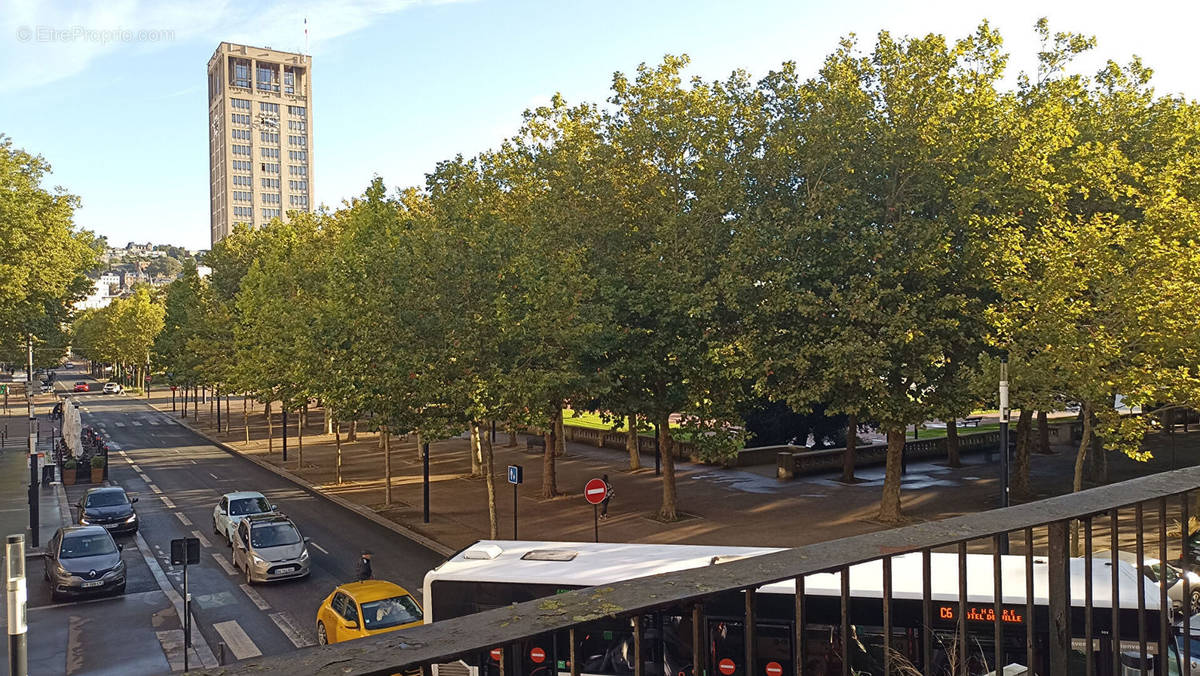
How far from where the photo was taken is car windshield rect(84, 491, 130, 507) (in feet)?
96.8

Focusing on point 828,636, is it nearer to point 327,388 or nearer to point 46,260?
point 327,388

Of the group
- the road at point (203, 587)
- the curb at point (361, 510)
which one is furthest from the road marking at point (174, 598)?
the curb at point (361, 510)

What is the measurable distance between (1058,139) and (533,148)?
64.2ft

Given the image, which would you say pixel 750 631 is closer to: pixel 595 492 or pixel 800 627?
pixel 800 627

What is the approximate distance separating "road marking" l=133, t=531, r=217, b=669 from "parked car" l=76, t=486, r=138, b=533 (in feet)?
1.79

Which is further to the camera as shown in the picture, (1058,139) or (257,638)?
(1058,139)

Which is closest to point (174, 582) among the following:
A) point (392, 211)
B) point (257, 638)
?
point (257, 638)

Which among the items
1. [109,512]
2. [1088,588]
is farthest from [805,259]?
[109,512]

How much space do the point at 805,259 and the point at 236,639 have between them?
56.9 ft

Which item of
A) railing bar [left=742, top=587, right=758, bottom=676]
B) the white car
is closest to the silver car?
the white car

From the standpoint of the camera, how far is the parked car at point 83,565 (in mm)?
21734

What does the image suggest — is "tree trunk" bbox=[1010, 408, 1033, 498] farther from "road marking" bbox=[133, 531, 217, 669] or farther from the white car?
"road marking" bbox=[133, 531, 217, 669]

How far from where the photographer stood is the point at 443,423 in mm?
24109

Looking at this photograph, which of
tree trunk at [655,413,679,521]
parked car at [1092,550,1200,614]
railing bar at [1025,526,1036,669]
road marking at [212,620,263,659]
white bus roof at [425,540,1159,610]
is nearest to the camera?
railing bar at [1025,526,1036,669]
